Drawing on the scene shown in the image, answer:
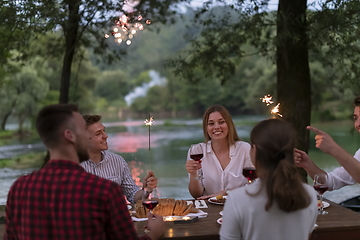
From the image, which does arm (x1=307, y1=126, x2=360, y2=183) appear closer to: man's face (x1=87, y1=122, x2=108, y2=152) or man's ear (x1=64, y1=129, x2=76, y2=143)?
man's ear (x1=64, y1=129, x2=76, y2=143)

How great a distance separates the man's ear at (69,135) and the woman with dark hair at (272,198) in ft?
2.41

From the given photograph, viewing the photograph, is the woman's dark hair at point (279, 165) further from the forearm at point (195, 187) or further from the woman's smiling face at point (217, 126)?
the woman's smiling face at point (217, 126)

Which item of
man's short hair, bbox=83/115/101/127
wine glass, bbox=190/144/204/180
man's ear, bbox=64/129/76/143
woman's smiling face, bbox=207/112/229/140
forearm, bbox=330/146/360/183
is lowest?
wine glass, bbox=190/144/204/180

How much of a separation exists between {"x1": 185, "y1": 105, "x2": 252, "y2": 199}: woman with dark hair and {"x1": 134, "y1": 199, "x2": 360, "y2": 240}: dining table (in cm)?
108

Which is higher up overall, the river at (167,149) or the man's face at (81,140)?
the man's face at (81,140)

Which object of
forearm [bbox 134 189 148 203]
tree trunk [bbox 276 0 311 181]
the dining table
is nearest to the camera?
the dining table

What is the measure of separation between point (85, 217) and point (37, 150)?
77.3ft

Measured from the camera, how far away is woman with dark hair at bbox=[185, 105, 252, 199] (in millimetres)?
3787

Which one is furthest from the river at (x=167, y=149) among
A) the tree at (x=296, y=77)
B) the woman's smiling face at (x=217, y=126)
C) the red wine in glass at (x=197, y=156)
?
the red wine in glass at (x=197, y=156)

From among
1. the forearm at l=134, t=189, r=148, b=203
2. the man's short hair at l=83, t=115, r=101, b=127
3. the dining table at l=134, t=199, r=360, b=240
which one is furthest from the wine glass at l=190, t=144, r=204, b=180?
the man's short hair at l=83, t=115, r=101, b=127

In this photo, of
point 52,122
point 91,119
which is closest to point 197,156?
point 91,119

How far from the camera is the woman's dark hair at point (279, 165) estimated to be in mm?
1742

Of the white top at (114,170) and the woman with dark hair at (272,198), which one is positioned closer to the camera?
the woman with dark hair at (272,198)

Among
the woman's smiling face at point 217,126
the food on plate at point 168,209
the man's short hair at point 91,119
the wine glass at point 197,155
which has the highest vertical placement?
the man's short hair at point 91,119
